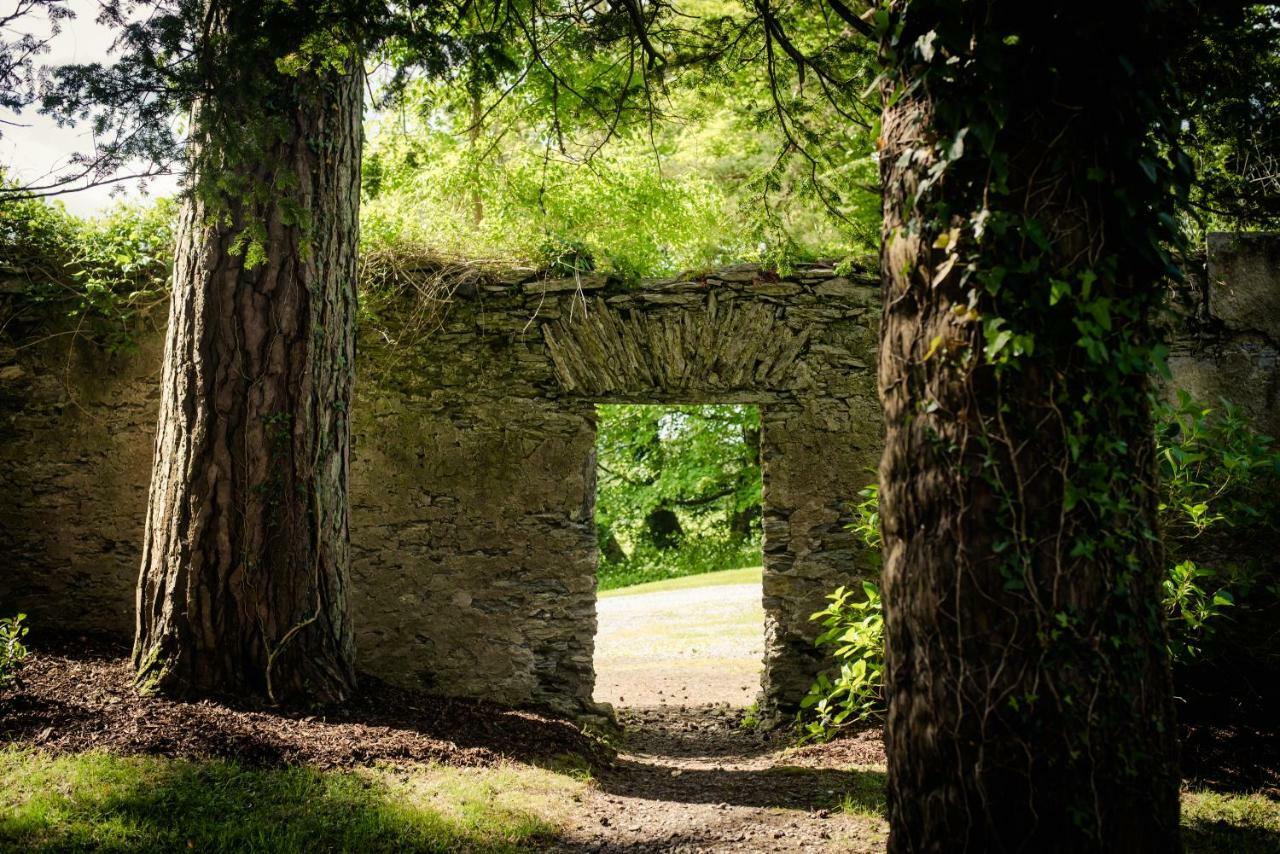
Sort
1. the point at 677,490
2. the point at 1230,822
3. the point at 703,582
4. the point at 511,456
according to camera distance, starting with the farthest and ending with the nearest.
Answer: the point at 677,490
the point at 703,582
the point at 511,456
the point at 1230,822


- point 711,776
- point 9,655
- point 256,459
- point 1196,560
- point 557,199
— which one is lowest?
point 711,776

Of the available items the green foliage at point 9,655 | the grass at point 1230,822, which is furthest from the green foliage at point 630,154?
the green foliage at point 9,655

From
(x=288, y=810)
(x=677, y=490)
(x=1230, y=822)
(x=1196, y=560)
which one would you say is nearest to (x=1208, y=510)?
(x=1196, y=560)

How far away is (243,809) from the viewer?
11.1 ft

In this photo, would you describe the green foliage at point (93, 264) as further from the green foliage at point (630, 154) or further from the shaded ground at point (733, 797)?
the shaded ground at point (733, 797)

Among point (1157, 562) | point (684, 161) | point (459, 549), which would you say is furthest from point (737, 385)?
point (684, 161)

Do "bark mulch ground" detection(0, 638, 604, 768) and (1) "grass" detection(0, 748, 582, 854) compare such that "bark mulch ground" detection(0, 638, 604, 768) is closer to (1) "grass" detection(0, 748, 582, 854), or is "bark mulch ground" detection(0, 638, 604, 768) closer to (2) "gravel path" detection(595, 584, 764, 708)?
(1) "grass" detection(0, 748, 582, 854)

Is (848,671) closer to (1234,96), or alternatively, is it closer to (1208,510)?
(1208,510)

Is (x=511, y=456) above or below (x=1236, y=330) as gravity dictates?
below

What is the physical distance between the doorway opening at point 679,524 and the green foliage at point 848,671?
4481mm

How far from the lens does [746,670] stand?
8836 millimetres

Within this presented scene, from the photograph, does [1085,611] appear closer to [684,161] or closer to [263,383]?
[263,383]

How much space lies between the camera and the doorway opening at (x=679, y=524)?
38.0ft

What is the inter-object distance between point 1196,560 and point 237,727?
18.6 feet
